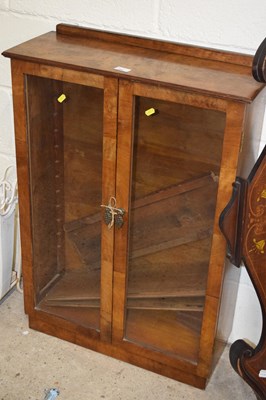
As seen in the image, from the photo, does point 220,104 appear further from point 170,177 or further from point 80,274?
point 80,274

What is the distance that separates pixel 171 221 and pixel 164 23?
651 mm

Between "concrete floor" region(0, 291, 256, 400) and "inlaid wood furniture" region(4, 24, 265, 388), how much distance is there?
1.6 inches

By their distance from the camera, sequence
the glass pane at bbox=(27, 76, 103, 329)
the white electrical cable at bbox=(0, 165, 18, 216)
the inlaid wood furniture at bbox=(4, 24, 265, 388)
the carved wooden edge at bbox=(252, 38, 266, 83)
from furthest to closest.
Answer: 1. the white electrical cable at bbox=(0, 165, 18, 216)
2. the glass pane at bbox=(27, 76, 103, 329)
3. the inlaid wood furniture at bbox=(4, 24, 265, 388)
4. the carved wooden edge at bbox=(252, 38, 266, 83)

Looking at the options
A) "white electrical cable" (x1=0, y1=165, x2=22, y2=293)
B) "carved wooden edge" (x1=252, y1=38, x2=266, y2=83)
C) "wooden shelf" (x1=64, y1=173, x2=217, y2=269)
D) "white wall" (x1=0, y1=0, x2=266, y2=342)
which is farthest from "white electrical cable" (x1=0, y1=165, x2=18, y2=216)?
"carved wooden edge" (x1=252, y1=38, x2=266, y2=83)

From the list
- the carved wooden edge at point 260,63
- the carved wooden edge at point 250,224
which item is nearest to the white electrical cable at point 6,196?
the carved wooden edge at point 250,224

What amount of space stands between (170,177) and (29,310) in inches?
32.6

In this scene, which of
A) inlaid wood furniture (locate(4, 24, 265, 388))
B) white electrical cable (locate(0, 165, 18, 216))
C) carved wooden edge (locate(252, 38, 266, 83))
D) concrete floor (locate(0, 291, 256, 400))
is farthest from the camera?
white electrical cable (locate(0, 165, 18, 216))

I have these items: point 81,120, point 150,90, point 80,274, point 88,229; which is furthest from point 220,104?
point 80,274

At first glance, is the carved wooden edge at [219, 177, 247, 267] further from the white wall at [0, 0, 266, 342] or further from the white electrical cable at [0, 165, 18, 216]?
the white electrical cable at [0, 165, 18, 216]

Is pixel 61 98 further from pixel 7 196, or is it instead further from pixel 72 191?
pixel 7 196

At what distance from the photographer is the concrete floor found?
2.23 m

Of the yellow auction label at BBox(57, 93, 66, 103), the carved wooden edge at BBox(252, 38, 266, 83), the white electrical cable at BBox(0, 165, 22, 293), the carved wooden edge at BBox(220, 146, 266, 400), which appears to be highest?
the carved wooden edge at BBox(252, 38, 266, 83)

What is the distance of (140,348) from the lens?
2.29 meters

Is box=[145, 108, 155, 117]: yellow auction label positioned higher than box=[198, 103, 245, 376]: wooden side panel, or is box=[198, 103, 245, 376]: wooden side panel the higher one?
box=[145, 108, 155, 117]: yellow auction label
